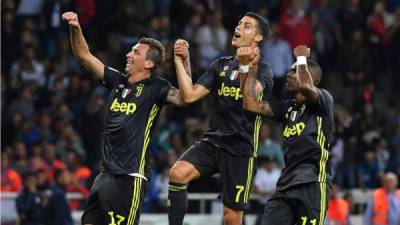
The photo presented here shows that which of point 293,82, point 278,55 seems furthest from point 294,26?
point 293,82

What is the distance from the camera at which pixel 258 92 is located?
41.8 ft

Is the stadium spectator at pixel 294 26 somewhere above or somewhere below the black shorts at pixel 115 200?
above

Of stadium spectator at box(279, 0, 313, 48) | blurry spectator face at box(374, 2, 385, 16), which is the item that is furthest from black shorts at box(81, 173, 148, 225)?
blurry spectator face at box(374, 2, 385, 16)

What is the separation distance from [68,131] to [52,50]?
225 centimetres

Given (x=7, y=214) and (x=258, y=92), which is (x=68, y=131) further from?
(x=258, y=92)

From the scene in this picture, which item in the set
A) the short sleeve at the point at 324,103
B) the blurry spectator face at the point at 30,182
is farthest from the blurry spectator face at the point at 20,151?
the short sleeve at the point at 324,103

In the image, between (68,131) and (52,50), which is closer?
(68,131)

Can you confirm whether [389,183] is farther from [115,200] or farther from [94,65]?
[115,200]

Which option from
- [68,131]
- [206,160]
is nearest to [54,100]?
[68,131]

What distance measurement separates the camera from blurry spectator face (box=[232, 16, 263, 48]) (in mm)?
13023

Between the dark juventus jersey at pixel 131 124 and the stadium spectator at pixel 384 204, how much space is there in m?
7.60

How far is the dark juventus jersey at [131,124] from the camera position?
1248cm

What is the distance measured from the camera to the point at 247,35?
13.1 m

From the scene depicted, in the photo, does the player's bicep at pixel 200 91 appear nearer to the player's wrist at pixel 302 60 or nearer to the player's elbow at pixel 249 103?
the player's elbow at pixel 249 103
